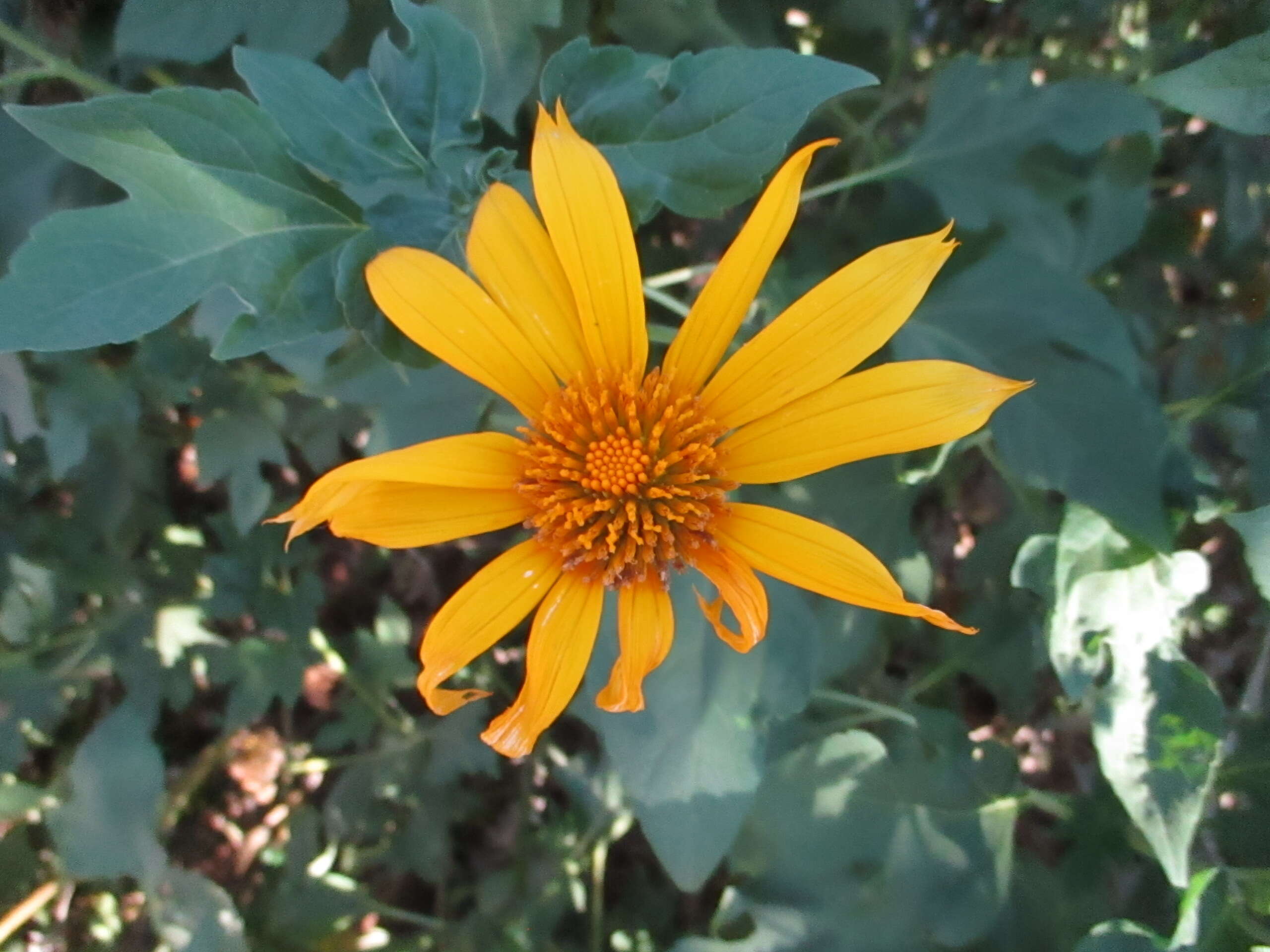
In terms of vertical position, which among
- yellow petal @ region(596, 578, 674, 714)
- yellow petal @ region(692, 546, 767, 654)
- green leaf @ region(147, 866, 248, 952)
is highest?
yellow petal @ region(692, 546, 767, 654)

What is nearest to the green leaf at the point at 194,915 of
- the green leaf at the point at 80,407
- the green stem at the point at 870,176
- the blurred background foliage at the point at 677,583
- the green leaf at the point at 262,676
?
the blurred background foliage at the point at 677,583

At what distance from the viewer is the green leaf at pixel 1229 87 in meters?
1.01

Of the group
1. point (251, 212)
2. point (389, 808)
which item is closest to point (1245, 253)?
point (251, 212)

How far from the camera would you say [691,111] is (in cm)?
99

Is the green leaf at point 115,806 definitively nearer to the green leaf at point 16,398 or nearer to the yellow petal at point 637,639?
the green leaf at point 16,398

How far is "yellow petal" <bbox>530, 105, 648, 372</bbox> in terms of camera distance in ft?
2.92

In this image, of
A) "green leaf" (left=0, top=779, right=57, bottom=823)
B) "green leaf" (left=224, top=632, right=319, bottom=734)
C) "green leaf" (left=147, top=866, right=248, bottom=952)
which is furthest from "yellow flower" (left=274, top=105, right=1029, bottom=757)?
"green leaf" (left=0, top=779, right=57, bottom=823)

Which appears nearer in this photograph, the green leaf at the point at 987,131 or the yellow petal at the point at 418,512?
the yellow petal at the point at 418,512

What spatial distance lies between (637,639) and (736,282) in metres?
0.38

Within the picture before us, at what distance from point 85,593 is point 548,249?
1.32 meters

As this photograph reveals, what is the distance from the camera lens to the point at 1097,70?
1.50m

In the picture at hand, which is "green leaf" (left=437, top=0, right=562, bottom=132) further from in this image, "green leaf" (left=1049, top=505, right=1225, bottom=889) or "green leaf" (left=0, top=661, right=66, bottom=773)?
"green leaf" (left=0, top=661, right=66, bottom=773)

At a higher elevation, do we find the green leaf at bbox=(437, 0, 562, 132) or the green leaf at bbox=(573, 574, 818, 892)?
the green leaf at bbox=(437, 0, 562, 132)

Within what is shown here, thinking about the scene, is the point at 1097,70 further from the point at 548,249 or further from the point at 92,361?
the point at 92,361
